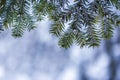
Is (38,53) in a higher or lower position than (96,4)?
lower

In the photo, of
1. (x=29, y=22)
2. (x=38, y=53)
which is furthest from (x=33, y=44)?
(x=29, y=22)

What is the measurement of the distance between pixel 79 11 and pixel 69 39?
10 centimetres

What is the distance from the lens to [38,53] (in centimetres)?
601

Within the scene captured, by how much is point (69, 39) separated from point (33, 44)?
495cm

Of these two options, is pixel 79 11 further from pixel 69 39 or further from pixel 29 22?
pixel 29 22

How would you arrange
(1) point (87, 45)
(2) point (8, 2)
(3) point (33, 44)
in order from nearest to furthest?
(1) point (87, 45)
(2) point (8, 2)
(3) point (33, 44)

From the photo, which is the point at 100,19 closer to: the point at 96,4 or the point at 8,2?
the point at 96,4

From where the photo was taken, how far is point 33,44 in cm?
582

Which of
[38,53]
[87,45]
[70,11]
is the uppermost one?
[70,11]

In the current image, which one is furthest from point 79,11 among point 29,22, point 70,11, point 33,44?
point 33,44

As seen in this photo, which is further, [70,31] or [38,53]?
[38,53]

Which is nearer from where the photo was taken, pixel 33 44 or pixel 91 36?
pixel 91 36

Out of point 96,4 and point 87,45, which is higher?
point 96,4

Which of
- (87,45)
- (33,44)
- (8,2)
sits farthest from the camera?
(33,44)
